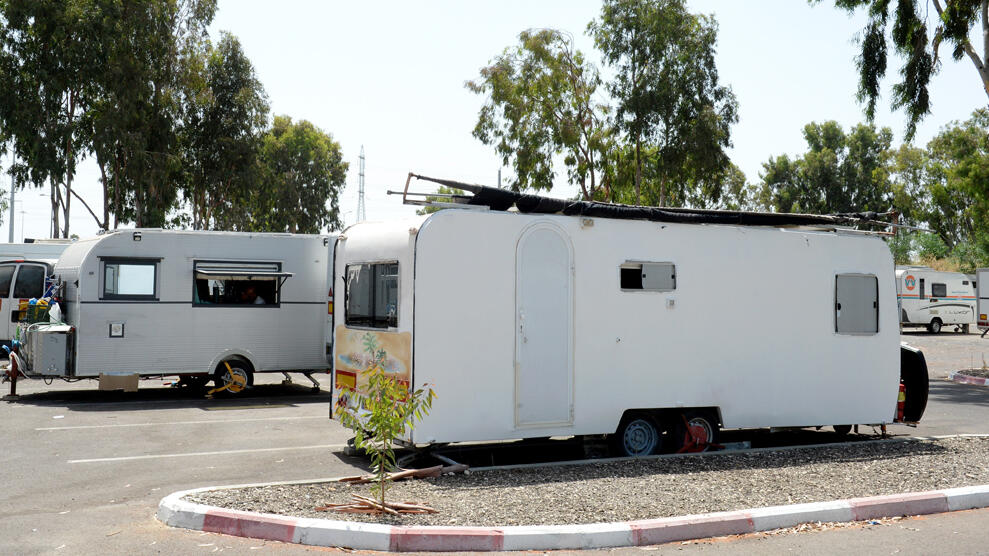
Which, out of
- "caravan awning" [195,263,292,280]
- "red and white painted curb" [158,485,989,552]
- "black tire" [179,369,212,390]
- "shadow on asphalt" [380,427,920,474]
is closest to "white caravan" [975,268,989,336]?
"shadow on asphalt" [380,427,920,474]

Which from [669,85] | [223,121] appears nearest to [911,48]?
[669,85]

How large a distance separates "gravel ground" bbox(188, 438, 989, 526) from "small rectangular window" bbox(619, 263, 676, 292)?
1.92 metres

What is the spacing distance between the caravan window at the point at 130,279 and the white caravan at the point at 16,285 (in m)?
6.21

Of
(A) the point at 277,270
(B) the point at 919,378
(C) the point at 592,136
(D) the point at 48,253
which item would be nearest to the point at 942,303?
(C) the point at 592,136

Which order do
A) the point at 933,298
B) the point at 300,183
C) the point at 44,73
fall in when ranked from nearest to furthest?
the point at 44,73
the point at 933,298
the point at 300,183

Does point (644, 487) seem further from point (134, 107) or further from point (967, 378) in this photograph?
point (134, 107)

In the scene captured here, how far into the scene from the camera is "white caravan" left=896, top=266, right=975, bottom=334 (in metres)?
36.8

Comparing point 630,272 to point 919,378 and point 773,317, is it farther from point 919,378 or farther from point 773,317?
point 919,378

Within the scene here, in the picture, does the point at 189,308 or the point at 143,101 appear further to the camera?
the point at 143,101

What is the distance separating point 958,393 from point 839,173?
54.6 m

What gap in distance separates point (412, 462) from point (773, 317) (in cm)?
472

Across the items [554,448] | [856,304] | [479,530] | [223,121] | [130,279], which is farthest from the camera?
[223,121]

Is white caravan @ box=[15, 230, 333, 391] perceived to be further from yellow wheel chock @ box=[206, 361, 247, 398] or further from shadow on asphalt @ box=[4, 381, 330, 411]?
shadow on asphalt @ box=[4, 381, 330, 411]

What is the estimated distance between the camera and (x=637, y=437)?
984cm
